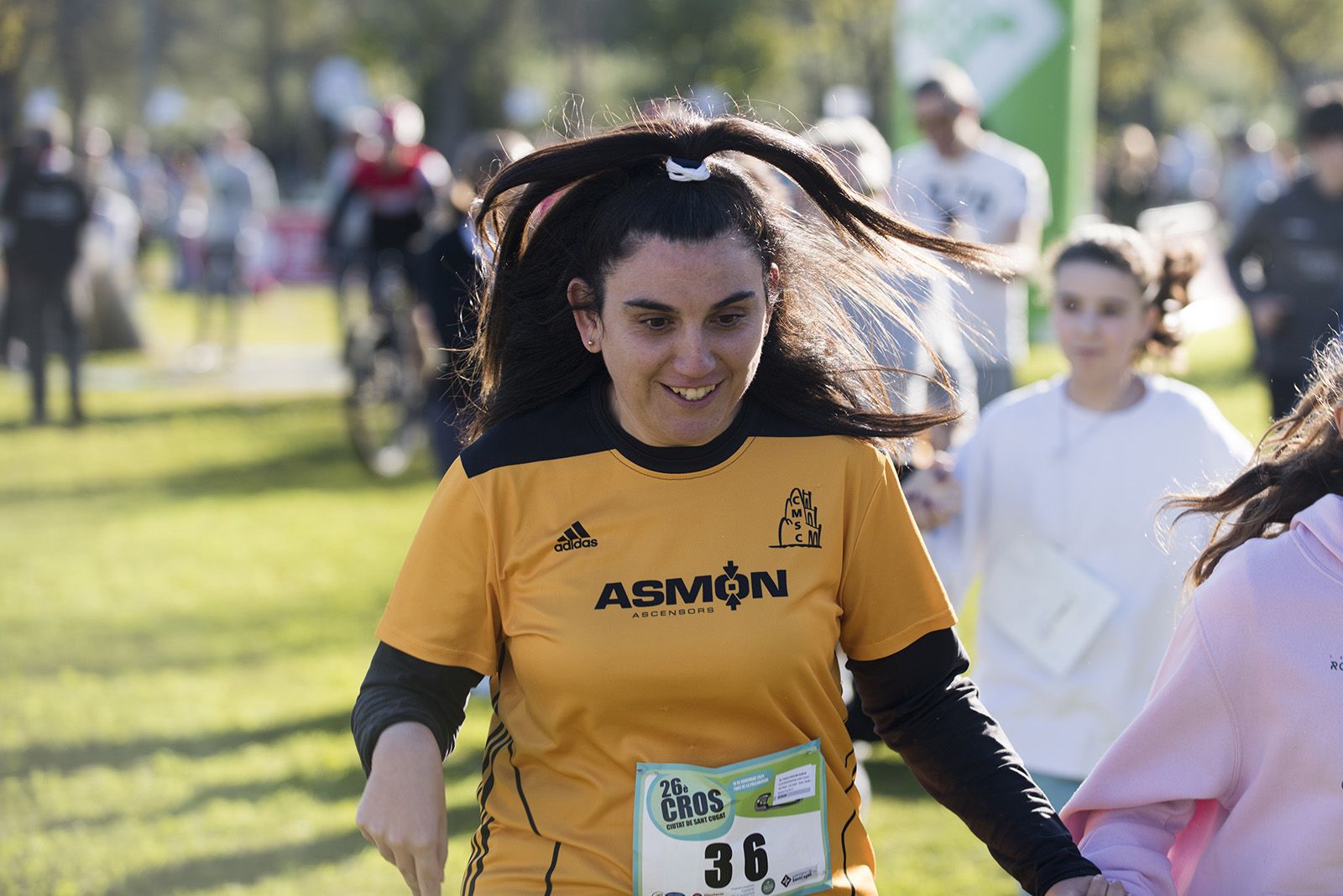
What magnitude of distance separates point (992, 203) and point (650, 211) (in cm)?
554

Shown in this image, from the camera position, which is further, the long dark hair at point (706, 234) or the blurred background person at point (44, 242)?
the blurred background person at point (44, 242)

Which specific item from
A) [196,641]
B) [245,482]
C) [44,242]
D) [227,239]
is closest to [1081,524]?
[196,641]

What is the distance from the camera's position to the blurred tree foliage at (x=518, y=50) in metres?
35.0

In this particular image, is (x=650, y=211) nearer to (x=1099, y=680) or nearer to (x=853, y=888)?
(x=853, y=888)

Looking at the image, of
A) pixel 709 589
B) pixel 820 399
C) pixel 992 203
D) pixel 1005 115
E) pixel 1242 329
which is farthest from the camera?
pixel 1242 329

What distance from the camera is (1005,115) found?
14.4 metres

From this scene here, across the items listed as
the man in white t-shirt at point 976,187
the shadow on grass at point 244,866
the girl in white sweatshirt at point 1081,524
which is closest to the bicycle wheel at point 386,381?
the man in white t-shirt at point 976,187

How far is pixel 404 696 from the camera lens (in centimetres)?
244

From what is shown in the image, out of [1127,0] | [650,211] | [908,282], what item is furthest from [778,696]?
[1127,0]

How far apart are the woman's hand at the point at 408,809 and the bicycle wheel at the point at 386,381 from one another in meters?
9.05

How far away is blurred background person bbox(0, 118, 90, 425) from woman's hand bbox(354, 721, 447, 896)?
12.3m

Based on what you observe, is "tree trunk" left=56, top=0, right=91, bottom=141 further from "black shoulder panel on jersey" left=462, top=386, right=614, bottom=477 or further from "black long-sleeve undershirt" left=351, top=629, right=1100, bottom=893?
"black long-sleeve undershirt" left=351, top=629, right=1100, bottom=893

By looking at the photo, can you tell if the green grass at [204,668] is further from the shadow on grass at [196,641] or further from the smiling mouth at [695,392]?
the smiling mouth at [695,392]

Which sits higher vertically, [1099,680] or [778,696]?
[778,696]
